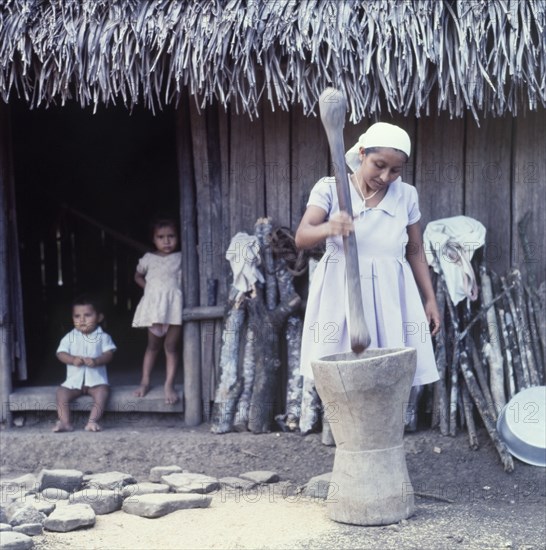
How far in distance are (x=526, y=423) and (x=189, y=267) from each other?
2.14 m

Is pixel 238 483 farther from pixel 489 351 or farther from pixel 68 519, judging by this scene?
pixel 489 351

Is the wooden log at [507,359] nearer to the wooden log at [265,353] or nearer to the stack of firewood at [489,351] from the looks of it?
the stack of firewood at [489,351]

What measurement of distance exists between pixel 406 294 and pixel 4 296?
8.98 ft

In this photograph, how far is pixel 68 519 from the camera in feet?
12.7

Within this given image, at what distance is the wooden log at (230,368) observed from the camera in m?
5.39

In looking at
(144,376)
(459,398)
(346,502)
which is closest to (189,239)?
(144,376)

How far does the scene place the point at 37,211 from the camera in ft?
26.3

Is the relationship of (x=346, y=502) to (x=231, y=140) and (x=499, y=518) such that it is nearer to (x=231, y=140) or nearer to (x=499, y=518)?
(x=499, y=518)

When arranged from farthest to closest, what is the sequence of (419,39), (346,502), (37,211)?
(37,211) → (419,39) → (346,502)

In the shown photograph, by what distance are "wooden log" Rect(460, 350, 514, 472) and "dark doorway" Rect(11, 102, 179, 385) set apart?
10.5 ft

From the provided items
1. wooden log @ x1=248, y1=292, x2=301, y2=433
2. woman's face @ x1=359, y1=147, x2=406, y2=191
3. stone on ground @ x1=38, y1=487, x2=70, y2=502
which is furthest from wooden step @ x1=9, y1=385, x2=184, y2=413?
woman's face @ x1=359, y1=147, x2=406, y2=191

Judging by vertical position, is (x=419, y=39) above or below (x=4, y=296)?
above

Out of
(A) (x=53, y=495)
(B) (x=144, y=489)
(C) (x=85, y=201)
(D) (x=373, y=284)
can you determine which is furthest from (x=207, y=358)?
(C) (x=85, y=201)

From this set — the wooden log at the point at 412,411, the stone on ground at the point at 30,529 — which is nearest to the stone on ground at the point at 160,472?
the stone on ground at the point at 30,529
